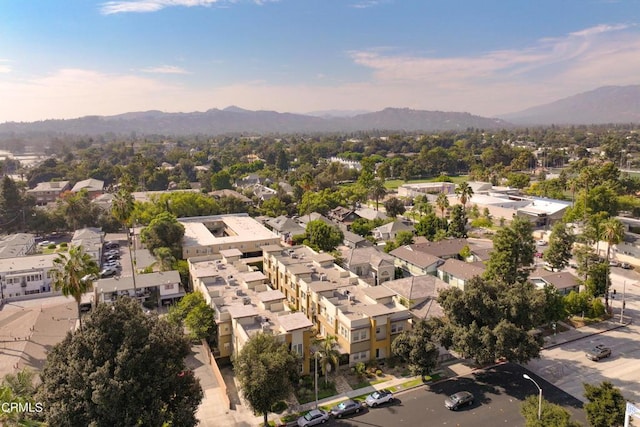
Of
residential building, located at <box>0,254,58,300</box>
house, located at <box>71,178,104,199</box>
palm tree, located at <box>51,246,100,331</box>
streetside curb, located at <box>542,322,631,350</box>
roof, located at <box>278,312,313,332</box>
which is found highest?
palm tree, located at <box>51,246,100,331</box>

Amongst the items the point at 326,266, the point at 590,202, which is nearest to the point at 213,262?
the point at 326,266

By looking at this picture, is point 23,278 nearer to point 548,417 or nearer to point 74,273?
point 74,273

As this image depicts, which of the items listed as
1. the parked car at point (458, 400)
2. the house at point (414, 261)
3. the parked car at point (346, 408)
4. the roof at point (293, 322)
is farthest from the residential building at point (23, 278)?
the parked car at point (458, 400)

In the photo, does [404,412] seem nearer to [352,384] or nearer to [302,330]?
→ [352,384]

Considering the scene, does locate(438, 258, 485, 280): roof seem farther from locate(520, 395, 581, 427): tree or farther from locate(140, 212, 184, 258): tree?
locate(140, 212, 184, 258): tree

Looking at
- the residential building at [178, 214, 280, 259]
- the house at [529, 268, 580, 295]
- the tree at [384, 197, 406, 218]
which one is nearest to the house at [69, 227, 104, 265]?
the residential building at [178, 214, 280, 259]

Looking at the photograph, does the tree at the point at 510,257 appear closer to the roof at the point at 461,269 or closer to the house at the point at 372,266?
the roof at the point at 461,269
